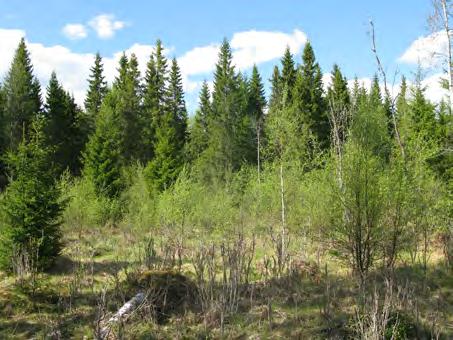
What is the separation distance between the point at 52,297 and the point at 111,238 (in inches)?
349

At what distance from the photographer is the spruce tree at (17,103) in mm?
31875

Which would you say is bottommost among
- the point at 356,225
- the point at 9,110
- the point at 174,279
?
the point at 174,279

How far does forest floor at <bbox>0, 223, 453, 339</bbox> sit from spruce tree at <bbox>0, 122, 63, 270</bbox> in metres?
0.76

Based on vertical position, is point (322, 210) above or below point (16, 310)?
above

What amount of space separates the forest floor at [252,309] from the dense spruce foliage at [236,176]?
445mm

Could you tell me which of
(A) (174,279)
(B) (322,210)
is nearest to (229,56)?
(B) (322,210)

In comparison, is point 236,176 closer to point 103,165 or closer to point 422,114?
point 103,165

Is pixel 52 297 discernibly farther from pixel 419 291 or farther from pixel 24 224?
pixel 419 291

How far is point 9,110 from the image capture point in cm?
3234

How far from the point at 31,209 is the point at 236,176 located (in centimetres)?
1139

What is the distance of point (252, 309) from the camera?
918 cm

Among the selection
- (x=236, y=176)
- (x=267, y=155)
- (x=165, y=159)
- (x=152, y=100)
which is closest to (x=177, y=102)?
(x=152, y=100)

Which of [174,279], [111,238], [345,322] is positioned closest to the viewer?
[345,322]

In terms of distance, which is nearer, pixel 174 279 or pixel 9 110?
pixel 174 279
